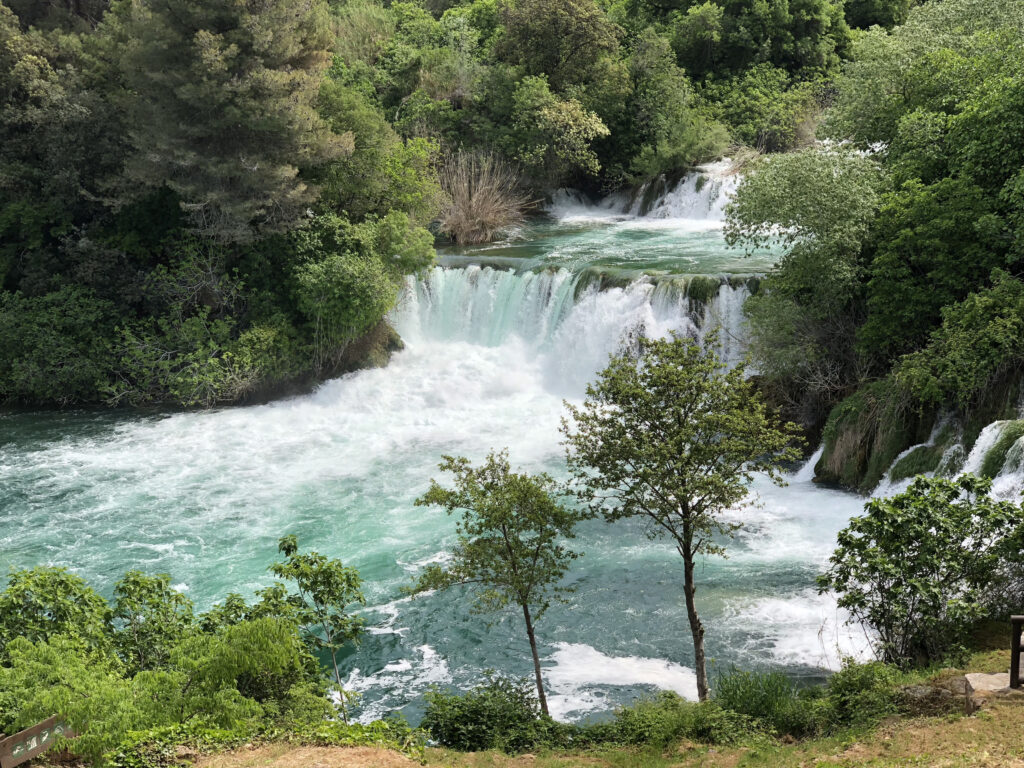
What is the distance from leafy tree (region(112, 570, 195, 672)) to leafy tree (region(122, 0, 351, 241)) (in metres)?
13.9

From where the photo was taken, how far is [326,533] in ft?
55.7

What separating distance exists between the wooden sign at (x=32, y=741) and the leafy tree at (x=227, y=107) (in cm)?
1643

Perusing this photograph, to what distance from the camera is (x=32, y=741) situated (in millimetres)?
7496

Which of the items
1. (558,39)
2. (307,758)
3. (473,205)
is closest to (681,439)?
(307,758)

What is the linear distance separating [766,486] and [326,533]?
845 cm

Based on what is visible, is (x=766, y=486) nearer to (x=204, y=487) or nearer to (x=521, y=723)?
(x=521, y=723)

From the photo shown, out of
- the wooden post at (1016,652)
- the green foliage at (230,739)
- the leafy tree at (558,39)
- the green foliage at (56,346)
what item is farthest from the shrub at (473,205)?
the wooden post at (1016,652)

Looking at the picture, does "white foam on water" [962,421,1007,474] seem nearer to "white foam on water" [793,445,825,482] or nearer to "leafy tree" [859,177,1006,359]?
"leafy tree" [859,177,1006,359]

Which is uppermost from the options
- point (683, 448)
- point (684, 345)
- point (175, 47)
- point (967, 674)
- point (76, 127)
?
point (175, 47)

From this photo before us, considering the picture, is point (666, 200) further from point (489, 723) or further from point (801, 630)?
point (489, 723)

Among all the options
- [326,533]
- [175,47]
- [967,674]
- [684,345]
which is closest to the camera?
[967,674]

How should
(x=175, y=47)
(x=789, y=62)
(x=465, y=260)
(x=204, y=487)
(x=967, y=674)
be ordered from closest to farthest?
(x=967, y=674) → (x=204, y=487) → (x=175, y=47) → (x=465, y=260) → (x=789, y=62)

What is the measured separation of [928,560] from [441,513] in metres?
9.92

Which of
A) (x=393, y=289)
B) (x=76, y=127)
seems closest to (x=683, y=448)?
(x=393, y=289)
